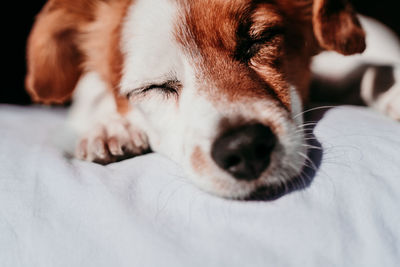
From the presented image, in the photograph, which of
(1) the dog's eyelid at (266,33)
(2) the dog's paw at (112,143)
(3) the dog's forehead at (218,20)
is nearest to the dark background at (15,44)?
(2) the dog's paw at (112,143)

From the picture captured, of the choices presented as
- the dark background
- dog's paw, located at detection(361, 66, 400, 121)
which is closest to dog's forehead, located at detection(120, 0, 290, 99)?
dog's paw, located at detection(361, 66, 400, 121)

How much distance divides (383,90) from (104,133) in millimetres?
923

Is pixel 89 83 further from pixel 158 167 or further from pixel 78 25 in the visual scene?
pixel 158 167

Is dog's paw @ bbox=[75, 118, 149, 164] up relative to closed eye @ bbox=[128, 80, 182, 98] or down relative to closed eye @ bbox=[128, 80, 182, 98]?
down

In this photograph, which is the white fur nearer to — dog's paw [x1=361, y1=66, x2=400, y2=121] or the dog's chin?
the dog's chin

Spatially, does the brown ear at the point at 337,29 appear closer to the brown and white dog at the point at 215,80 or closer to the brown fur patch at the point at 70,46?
the brown and white dog at the point at 215,80

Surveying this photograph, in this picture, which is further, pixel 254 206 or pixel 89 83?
pixel 89 83

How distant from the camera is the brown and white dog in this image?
82 cm

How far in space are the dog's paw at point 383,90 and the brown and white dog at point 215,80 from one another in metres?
0.16

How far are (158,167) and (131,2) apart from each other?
0.55m

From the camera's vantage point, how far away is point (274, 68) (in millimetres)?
1026

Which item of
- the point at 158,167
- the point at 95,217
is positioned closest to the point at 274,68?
the point at 158,167

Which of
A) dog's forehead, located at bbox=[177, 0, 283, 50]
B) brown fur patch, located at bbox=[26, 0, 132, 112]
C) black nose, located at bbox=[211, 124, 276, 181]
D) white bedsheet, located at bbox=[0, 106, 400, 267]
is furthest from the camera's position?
brown fur patch, located at bbox=[26, 0, 132, 112]

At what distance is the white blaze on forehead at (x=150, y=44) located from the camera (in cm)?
99
